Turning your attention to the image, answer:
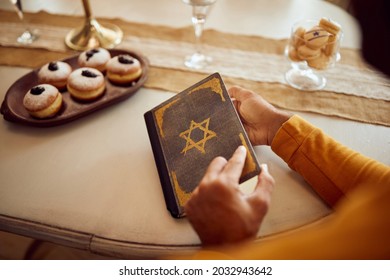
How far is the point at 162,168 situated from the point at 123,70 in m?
0.34

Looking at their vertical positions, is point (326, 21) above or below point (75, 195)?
above

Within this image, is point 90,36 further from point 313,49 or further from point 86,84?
point 313,49

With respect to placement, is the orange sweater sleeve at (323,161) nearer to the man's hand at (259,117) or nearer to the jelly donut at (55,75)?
the man's hand at (259,117)

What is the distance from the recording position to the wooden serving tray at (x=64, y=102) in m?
0.73

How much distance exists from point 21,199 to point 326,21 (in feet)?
2.65

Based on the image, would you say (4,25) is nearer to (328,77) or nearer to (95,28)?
(95,28)

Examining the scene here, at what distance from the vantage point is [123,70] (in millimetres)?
809

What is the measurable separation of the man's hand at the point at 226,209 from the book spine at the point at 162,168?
7 centimetres

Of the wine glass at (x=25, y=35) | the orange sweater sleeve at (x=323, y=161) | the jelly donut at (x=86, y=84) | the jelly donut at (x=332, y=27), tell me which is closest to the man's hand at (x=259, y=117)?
the orange sweater sleeve at (x=323, y=161)
